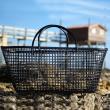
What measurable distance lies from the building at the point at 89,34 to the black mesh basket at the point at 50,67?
49.4 metres

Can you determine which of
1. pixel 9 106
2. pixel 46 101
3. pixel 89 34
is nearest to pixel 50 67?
pixel 46 101

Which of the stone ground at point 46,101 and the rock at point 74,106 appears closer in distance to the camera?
the stone ground at point 46,101

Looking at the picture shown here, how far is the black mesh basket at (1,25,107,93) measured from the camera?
20.7 ft

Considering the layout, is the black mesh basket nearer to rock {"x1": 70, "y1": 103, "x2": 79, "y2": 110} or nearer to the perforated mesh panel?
the perforated mesh panel

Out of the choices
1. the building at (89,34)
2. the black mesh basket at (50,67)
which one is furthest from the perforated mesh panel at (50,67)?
the building at (89,34)

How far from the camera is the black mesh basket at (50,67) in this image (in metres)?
6.31

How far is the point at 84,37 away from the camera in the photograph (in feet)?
187

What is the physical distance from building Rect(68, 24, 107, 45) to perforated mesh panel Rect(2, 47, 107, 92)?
49415mm

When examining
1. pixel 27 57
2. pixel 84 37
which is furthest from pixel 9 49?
pixel 84 37

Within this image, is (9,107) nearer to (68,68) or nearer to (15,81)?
(15,81)

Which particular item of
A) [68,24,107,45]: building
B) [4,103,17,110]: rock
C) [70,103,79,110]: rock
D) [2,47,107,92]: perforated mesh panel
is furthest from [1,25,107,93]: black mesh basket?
[68,24,107,45]: building

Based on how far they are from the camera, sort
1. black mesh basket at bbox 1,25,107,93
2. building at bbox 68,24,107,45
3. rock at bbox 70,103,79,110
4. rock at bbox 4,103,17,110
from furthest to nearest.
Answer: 1. building at bbox 68,24,107,45
2. rock at bbox 70,103,79,110
3. black mesh basket at bbox 1,25,107,93
4. rock at bbox 4,103,17,110

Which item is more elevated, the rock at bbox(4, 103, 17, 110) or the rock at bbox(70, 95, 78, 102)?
the rock at bbox(70, 95, 78, 102)

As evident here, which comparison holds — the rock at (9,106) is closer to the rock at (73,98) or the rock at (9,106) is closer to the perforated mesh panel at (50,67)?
the perforated mesh panel at (50,67)
